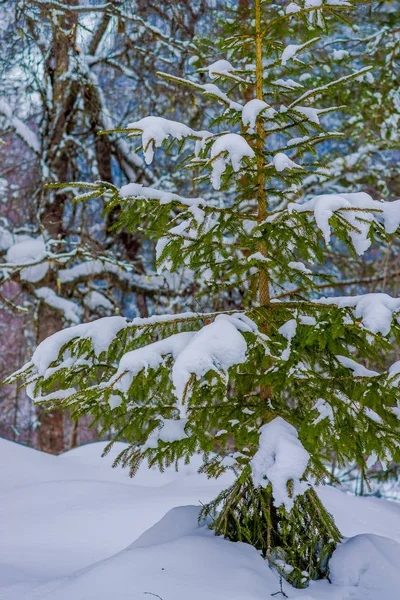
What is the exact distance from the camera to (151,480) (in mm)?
6352

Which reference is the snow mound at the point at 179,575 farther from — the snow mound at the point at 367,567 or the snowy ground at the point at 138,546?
the snow mound at the point at 367,567

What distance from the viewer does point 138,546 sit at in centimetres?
297

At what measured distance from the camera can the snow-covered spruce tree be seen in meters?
2.32

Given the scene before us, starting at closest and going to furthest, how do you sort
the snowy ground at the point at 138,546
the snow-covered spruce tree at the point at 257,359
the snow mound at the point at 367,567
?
the snow-covered spruce tree at the point at 257,359
the snowy ground at the point at 138,546
the snow mound at the point at 367,567

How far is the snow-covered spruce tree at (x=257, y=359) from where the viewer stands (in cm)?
232

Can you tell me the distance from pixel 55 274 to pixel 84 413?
5628 millimetres

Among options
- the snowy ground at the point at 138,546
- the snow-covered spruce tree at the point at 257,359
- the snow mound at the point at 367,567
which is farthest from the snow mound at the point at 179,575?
the snow mound at the point at 367,567

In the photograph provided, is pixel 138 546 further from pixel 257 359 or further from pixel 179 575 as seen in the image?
pixel 257 359

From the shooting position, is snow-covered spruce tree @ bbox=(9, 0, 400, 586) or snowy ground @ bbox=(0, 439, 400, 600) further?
snowy ground @ bbox=(0, 439, 400, 600)

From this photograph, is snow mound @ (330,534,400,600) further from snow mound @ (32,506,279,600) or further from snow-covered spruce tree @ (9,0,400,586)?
snow mound @ (32,506,279,600)

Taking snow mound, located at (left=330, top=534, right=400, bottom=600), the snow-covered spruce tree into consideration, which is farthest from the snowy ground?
the snow-covered spruce tree

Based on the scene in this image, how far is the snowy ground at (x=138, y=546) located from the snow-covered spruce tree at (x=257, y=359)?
0.53 ft

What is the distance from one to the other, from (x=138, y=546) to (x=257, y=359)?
48.1 inches

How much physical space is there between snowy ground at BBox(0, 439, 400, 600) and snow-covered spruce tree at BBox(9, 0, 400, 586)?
16cm
